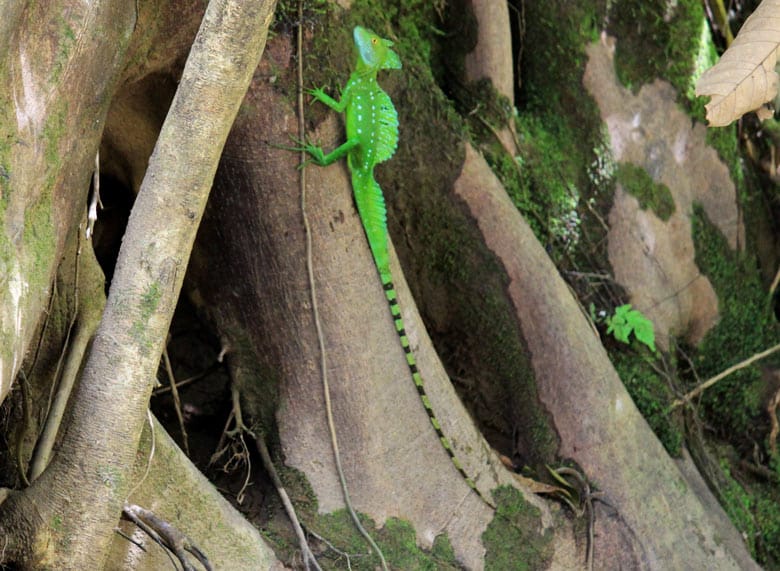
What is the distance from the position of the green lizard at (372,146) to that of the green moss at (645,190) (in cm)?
175

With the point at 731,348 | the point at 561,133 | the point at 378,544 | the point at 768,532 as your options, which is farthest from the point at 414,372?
the point at 768,532

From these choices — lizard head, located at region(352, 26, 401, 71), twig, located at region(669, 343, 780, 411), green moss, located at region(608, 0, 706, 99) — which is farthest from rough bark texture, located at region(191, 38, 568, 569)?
green moss, located at region(608, 0, 706, 99)

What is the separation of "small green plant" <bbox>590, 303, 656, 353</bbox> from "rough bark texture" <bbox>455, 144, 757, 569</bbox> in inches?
19.4

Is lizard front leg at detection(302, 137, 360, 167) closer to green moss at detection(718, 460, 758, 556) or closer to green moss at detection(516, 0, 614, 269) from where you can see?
green moss at detection(516, 0, 614, 269)

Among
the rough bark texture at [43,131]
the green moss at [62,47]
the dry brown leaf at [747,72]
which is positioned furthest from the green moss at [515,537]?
the dry brown leaf at [747,72]

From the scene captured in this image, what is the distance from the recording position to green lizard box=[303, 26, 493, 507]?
346cm

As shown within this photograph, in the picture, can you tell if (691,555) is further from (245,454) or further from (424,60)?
(424,60)

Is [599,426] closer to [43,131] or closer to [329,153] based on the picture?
[329,153]

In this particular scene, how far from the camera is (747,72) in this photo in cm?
149

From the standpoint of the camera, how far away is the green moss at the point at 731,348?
506cm

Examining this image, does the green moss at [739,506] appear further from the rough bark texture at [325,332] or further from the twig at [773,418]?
the rough bark texture at [325,332]

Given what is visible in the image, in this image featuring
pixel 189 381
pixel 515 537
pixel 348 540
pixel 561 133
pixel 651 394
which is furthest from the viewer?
pixel 561 133

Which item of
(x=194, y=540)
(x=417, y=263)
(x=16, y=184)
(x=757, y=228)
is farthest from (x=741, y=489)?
(x=16, y=184)

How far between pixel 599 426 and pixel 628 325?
0.77 m
